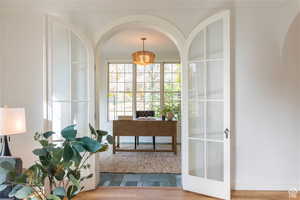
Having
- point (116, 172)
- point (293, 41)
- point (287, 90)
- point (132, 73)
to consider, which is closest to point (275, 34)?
point (293, 41)

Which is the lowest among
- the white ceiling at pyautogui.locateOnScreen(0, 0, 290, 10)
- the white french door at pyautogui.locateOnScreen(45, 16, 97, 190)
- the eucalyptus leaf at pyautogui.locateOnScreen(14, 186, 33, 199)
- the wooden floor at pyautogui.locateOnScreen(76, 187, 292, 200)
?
the wooden floor at pyautogui.locateOnScreen(76, 187, 292, 200)

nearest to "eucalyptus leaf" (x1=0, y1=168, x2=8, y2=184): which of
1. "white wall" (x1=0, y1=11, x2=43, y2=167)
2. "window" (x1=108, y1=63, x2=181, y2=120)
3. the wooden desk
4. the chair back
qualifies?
"white wall" (x1=0, y1=11, x2=43, y2=167)

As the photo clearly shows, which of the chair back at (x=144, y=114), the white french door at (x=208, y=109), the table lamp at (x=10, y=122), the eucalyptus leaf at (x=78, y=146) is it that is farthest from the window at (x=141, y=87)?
the eucalyptus leaf at (x=78, y=146)

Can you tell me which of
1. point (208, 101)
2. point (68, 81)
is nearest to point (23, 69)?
point (68, 81)

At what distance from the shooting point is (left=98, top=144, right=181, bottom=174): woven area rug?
3.84 metres

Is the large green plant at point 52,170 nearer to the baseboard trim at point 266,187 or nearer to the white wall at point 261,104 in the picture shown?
the white wall at point 261,104

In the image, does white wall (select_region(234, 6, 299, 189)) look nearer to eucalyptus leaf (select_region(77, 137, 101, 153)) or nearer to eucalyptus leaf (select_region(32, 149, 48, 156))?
eucalyptus leaf (select_region(77, 137, 101, 153))

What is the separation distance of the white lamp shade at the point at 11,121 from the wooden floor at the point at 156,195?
122cm

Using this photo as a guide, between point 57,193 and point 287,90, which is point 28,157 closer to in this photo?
point 57,193

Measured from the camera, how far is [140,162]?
433 cm

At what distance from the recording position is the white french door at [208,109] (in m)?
2.69

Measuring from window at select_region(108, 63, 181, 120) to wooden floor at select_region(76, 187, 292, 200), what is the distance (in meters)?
3.57

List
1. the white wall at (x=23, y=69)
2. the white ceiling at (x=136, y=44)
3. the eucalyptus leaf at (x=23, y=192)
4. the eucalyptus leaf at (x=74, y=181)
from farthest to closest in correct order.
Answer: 1. the white ceiling at (x=136, y=44)
2. the white wall at (x=23, y=69)
3. the eucalyptus leaf at (x=74, y=181)
4. the eucalyptus leaf at (x=23, y=192)

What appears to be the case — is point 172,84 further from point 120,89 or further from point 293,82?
point 293,82
